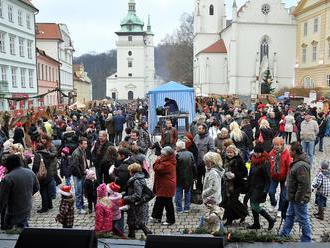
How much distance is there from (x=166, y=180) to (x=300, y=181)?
2517 mm

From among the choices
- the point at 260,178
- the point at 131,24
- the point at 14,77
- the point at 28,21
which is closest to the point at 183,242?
the point at 260,178

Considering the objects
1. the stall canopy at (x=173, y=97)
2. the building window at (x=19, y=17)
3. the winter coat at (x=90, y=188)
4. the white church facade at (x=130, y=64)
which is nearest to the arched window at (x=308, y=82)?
the stall canopy at (x=173, y=97)

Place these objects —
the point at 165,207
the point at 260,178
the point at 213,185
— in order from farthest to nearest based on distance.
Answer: the point at 165,207, the point at 260,178, the point at 213,185

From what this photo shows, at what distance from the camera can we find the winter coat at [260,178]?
678cm

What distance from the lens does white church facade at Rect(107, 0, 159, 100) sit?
89.1 m

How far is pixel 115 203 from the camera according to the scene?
6461 mm

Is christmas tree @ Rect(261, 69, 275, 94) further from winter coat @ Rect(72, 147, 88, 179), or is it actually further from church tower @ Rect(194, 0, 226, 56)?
winter coat @ Rect(72, 147, 88, 179)

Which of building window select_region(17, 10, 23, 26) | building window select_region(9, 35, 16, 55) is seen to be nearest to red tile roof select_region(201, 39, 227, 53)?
building window select_region(17, 10, 23, 26)

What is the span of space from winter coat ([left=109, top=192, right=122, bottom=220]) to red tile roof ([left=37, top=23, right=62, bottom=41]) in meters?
49.0

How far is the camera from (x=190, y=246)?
3.33m

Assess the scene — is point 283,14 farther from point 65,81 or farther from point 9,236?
point 9,236

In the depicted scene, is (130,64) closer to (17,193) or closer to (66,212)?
(66,212)

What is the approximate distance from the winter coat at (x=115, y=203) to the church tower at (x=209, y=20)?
64.2 meters

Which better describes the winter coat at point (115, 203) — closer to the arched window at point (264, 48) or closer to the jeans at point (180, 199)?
the jeans at point (180, 199)
